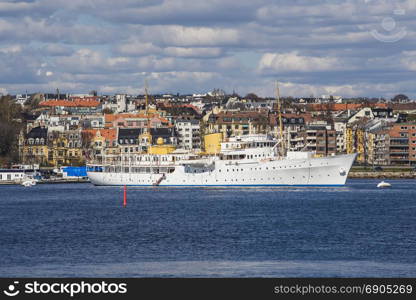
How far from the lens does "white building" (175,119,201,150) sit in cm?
17588

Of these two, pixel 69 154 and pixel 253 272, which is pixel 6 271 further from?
pixel 69 154

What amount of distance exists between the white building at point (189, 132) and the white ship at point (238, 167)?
220 feet

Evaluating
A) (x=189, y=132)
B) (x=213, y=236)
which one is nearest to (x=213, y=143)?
(x=213, y=236)

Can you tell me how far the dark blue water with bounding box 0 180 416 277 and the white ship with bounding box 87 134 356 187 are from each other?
1227 centimetres

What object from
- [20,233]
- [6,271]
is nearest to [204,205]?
[20,233]

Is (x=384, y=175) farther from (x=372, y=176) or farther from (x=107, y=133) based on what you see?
(x=107, y=133)

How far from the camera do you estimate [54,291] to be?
2889 cm

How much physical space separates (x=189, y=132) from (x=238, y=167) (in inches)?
3151

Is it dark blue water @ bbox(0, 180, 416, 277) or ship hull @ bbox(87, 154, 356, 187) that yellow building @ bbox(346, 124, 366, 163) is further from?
dark blue water @ bbox(0, 180, 416, 277)

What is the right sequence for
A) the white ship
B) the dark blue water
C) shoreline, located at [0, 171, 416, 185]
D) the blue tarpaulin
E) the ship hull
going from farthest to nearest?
the blue tarpaulin < shoreline, located at [0, 171, 416, 185] < the white ship < the ship hull < the dark blue water

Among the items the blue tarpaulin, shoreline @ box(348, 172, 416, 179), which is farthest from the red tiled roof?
shoreline @ box(348, 172, 416, 179)

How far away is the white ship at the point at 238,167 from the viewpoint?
95000 millimetres

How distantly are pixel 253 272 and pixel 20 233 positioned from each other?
1827 cm

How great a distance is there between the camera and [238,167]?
319 feet
